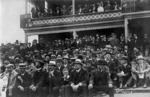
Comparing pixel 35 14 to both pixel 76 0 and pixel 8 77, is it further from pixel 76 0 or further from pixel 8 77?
pixel 8 77

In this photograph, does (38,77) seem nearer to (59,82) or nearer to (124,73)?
(59,82)

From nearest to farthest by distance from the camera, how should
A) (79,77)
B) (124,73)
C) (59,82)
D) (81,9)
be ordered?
1. (79,77)
2. (59,82)
3. (124,73)
4. (81,9)

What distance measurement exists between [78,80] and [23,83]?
1.78 m

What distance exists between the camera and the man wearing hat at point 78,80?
8.85 metres

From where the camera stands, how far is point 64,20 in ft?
70.8

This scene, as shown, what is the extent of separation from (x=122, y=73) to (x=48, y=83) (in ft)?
9.48

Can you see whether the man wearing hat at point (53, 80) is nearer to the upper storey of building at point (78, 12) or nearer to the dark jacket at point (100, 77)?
the dark jacket at point (100, 77)

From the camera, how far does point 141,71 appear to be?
10977 mm

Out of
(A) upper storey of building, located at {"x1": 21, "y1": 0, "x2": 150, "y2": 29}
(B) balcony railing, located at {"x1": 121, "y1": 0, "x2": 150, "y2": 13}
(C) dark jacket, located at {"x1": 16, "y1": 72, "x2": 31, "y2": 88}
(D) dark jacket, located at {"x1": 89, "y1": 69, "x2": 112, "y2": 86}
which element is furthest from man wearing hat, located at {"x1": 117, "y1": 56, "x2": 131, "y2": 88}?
(A) upper storey of building, located at {"x1": 21, "y1": 0, "x2": 150, "y2": 29}

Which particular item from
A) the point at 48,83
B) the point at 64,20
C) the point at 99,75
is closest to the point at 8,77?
the point at 48,83

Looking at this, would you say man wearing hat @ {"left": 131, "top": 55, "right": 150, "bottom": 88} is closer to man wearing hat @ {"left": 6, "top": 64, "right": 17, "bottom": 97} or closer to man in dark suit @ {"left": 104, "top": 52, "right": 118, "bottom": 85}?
man in dark suit @ {"left": 104, "top": 52, "right": 118, "bottom": 85}

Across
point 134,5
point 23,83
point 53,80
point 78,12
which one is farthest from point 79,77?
point 78,12

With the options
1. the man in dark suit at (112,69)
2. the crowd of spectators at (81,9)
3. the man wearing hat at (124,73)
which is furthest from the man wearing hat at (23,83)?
the crowd of spectators at (81,9)

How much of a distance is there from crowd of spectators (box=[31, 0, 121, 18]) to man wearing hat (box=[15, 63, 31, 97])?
37.9ft
